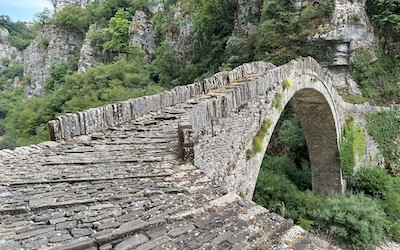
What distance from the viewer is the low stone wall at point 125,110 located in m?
3.65

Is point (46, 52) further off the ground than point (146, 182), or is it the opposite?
point (46, 52)

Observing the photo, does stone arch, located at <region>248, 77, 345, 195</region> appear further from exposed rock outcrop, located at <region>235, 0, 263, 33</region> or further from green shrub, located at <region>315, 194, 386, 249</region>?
exposed rock outcrop, located at <region>235, 0, 263, 33</region>

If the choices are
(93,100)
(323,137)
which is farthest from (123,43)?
(323,137)

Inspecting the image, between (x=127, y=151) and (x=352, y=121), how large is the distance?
11596 millimetres

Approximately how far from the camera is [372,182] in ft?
36.8

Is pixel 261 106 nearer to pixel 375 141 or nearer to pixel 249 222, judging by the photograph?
pixel 249 222

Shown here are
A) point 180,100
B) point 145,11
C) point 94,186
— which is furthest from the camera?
point 145,11

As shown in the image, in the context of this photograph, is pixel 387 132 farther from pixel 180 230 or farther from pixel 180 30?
pixel 180 30

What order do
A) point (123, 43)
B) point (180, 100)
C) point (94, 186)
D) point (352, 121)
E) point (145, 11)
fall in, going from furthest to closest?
point (145, 11), point (123, 43), point (352, 121), point (180, 100), point (94, 186)

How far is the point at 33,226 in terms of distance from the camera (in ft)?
5.55

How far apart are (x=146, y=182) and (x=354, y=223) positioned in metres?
7.50

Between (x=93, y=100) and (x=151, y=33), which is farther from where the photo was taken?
(x=151, y=33)

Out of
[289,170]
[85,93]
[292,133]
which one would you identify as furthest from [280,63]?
[85,93]

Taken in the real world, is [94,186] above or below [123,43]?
below
